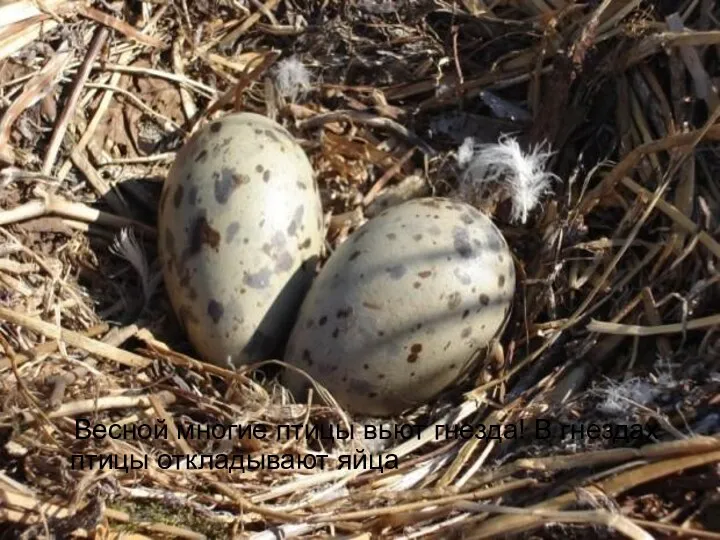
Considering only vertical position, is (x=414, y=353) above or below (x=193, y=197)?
below

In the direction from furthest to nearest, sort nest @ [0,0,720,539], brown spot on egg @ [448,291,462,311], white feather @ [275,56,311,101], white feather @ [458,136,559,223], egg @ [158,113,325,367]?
white feather @ [275,56,311,101], white feather @ [458,136,559,223], egg @ [158,113,325,367], brown spot on egg @ [448,291,462,311], nest @ [0,0,720,539]

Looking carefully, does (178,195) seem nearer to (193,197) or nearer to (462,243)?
(193,197)

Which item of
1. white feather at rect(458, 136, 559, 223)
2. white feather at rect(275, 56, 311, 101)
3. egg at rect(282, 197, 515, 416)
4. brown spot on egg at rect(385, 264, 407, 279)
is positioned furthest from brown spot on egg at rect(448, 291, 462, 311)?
white feather at rect(275, 56, 311, 101)

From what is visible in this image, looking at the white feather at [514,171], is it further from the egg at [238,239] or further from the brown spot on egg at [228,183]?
the brown spot on egg at [228,183]

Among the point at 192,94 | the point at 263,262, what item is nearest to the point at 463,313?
the point at 263,262

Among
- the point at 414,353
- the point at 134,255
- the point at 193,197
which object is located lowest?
the point at 414,353

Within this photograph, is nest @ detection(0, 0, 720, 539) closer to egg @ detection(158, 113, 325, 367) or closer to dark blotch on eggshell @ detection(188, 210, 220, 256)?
egg @ detection(158, 113, 325, 367)

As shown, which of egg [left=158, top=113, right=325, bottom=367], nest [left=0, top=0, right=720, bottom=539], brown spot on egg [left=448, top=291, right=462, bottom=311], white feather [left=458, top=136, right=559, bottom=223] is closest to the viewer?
nest [left=0, top=0, right=720, bottom=539]

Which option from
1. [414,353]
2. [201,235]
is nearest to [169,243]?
[201,235]
